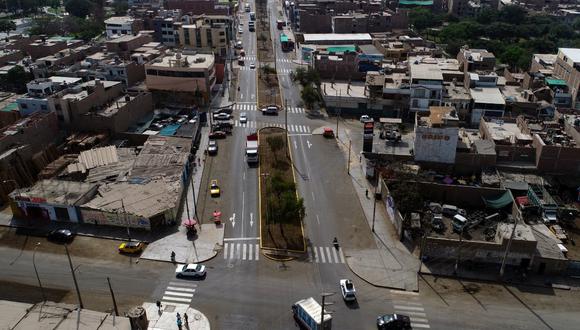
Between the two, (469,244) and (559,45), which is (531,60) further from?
(469,244)

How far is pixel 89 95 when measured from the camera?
72688 millimetres

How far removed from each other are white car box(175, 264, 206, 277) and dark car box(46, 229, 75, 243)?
555 inches

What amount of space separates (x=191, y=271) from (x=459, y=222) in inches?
1205

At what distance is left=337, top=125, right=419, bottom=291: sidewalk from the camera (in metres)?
43.9

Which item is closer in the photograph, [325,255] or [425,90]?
[325,255]

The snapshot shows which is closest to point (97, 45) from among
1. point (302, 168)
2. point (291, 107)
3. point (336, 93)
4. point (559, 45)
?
point (291, 107)

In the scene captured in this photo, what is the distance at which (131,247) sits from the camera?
47438 millimetres

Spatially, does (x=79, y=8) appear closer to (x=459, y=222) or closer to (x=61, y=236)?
(x=61, y=236)

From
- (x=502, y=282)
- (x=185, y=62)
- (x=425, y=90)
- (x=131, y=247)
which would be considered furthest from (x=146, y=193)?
(x=425, y=90)

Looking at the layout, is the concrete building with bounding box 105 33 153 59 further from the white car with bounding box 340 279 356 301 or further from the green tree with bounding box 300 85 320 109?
the white car with bounding box 340 279 356 301

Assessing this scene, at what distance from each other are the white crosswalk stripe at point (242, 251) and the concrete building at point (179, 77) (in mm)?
46436

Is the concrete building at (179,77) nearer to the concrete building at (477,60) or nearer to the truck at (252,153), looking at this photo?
the truck at (252,153)

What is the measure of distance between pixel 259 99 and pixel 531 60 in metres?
69.1

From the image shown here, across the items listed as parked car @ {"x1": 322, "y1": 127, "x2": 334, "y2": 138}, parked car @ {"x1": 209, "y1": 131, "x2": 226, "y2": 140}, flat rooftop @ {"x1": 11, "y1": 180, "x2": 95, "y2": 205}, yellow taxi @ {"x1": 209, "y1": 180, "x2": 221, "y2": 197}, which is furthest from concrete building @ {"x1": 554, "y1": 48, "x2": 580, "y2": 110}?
flat rooftop @ {"x1": 11, "y1": 180, "x2": 95, "y2": 205}
